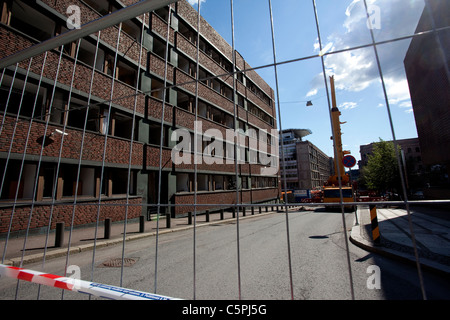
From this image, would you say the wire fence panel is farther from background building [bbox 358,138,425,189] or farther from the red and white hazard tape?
background building [bbox 358,138,425,189]

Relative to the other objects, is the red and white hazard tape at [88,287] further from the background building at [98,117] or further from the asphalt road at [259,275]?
the background building at [98,117]

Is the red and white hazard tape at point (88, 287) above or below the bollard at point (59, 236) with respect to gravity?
above

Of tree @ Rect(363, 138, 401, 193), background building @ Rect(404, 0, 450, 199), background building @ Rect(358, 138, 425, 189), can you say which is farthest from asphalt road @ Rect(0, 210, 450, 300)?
tree @ Rect(363, 138, 401, 193)

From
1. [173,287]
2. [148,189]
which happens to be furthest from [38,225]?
[173,287]

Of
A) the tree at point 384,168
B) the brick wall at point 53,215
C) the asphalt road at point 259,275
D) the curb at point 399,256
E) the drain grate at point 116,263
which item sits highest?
the tree at point 384,168

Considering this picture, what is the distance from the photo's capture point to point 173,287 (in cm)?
336

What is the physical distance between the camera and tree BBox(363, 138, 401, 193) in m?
25.2

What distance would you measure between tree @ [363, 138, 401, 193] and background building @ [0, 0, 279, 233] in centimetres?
2033

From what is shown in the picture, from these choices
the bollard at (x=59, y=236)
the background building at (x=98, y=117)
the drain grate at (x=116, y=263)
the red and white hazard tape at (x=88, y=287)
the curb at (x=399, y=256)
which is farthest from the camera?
the background building at (x=98, y=117)

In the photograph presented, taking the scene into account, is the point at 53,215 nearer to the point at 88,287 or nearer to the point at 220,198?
the point at 88,287

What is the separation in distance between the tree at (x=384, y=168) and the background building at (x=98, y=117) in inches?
801

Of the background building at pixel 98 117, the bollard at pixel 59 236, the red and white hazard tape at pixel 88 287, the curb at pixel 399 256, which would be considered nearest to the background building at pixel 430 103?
the background building at pixel 98 117

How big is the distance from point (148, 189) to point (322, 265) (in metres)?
12.2

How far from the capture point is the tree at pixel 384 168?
25219 mm
